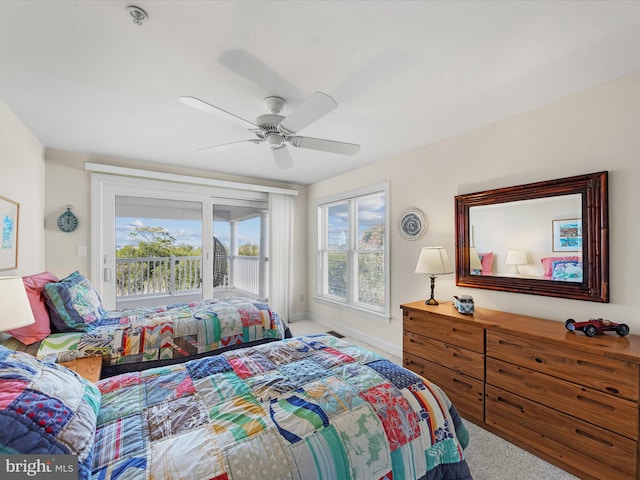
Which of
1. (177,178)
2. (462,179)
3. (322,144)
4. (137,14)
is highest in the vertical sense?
(137,14)

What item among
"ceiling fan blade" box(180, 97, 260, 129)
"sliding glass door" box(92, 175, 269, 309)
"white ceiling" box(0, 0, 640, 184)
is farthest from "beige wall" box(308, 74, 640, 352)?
"sliding glass door" box(92, 175, 269, 309)

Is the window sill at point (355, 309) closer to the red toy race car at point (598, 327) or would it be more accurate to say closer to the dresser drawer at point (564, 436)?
the dresser drawer at point (564, 436)

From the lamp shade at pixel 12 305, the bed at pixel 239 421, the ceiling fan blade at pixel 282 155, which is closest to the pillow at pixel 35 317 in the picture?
the lamp shade at pixel 12 305

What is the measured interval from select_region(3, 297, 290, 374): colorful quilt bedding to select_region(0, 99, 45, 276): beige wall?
78cm

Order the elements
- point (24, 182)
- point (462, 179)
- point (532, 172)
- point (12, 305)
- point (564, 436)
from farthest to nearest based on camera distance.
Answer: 1. point (462, 179)
2. point (24, 182)
3. point (532, 172)
4. point (564, 436)
5. point (12, 305)

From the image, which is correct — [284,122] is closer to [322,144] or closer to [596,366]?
[322,144]

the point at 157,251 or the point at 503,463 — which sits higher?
the point at 157,251

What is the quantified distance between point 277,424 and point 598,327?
2.02 metres

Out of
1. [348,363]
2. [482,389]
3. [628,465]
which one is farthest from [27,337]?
[628,465]

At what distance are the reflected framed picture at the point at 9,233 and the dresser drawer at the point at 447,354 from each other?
335 centimetres

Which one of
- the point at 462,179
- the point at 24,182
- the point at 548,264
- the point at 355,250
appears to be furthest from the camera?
the point at 355,250

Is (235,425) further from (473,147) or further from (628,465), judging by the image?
(473,147)

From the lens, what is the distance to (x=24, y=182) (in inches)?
103

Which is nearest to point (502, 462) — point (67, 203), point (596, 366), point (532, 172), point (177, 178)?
point (596, 366)
